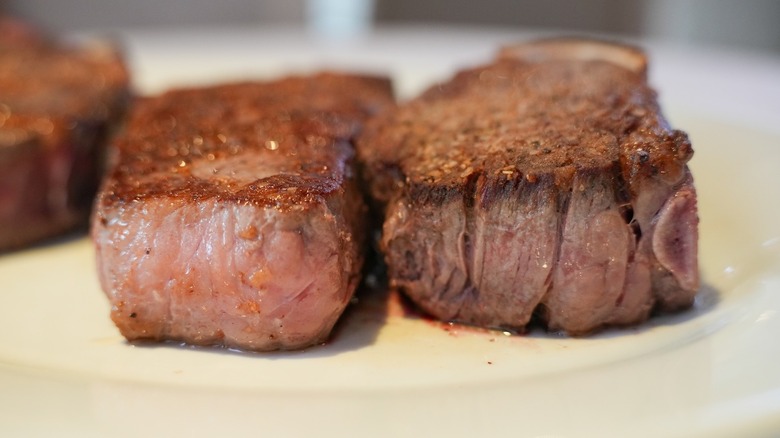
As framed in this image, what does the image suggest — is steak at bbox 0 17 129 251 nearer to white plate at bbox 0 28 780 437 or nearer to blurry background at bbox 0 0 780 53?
white plate at bbox 0 28 780 437

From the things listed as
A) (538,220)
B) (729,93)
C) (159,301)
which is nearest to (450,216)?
(538,220)

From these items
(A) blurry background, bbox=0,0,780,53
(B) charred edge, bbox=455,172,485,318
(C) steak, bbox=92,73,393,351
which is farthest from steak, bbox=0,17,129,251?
(A) blurry background, bbox=0,0,780,53

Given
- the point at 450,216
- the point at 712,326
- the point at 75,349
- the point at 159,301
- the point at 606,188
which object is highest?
the point at 606,188

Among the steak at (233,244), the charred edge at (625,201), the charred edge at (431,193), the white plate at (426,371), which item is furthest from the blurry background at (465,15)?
the charred edge at (625,201)

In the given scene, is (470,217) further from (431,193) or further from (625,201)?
(625,201)

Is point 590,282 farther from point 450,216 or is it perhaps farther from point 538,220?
point 450,216

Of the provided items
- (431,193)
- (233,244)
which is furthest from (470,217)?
(233,244)
